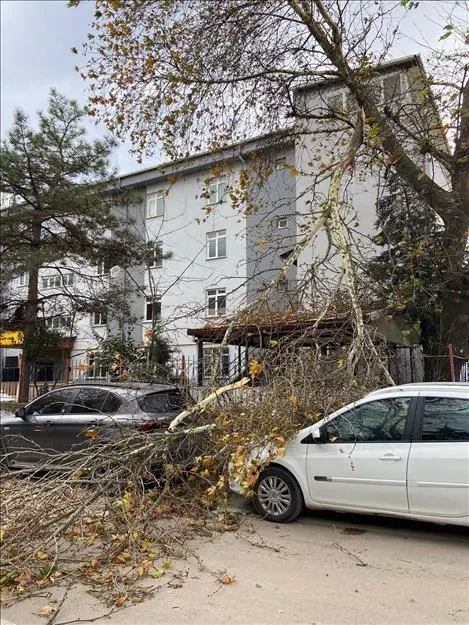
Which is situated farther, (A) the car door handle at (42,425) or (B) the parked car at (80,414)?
(A) the car door handle at (42,425)

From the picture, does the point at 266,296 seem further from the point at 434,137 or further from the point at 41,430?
the point at 434,137

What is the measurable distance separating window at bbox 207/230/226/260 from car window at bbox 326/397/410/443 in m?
19.2

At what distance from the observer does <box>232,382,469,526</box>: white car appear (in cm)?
524

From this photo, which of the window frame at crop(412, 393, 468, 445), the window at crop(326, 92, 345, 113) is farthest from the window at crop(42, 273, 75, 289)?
the window frame at crop(412, 393, 468, 445)

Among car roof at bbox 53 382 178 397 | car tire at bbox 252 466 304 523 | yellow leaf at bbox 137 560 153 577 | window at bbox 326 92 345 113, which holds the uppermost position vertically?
window at bbox 326 92 345 113

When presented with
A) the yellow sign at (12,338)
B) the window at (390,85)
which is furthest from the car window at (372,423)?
the yellow sign at (12,338)

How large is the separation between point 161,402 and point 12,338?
1370cm

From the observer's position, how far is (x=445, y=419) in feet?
17.8

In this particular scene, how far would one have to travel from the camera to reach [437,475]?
17.2 ft

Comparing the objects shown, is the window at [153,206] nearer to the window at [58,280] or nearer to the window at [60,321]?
the window at [58,280]

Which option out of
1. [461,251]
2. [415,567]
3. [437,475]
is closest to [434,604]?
[415,567]

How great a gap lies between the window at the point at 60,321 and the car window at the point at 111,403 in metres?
11.1

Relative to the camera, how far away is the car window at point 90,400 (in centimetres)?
820

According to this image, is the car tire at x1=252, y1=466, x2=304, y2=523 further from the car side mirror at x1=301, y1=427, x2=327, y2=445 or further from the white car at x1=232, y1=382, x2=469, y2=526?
the car side mirror at x1=301, y1=427, x2=327, y2=445
